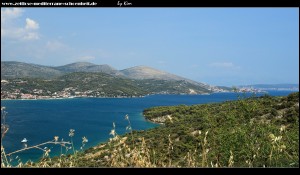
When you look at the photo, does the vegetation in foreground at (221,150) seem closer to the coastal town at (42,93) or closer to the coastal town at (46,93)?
the coastal town at (42,93)

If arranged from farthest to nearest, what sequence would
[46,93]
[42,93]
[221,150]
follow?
1. [46,93]
2. [42,93]
3. [221,150]

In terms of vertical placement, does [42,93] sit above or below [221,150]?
below

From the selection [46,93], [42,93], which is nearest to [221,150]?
[42,93]

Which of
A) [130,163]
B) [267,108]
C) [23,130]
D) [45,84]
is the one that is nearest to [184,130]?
[267,108]

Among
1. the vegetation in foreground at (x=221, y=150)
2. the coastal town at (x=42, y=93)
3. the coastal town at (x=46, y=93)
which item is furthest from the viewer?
the coastal town at (x=46, y=93)

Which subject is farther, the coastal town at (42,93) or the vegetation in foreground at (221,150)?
the coastal town at (42,93)

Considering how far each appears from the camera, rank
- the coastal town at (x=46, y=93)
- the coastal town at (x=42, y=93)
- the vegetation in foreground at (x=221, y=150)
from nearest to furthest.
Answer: the vegetation in foreground at (x=221, y=150) < the coastal town at (x=42, y=93) < the coastal town at (x=46, y=93)

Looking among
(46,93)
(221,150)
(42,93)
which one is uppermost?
(221,150)

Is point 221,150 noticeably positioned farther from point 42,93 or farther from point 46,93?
point 46,93

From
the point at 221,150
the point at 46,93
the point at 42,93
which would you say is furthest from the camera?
the point at 46,93

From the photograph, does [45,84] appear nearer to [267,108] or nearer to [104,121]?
[104,121]

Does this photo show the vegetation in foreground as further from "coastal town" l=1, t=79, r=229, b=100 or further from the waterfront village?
"coastal town" l=1, t=79, r=229, b=100

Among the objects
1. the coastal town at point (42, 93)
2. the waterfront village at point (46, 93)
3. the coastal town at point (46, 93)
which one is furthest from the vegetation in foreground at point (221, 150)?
the coastal town at point (46, 93)
